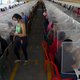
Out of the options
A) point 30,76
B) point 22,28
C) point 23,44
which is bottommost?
point 30,76

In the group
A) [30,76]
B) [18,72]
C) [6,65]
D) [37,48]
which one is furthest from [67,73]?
[37,48]

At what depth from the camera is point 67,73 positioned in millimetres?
6312

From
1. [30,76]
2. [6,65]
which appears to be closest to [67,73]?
[30,76]

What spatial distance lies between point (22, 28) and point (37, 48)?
3676 mm

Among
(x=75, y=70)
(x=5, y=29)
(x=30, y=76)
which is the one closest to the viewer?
(x=75, y=70)

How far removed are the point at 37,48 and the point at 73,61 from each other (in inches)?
286

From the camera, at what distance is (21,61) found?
10.9 metres

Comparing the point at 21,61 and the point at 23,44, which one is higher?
the point at 23,44

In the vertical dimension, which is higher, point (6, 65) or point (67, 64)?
point (67, 64)

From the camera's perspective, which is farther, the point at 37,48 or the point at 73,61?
the point at 37,48

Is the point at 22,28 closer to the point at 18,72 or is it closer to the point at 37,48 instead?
the point at 18,72

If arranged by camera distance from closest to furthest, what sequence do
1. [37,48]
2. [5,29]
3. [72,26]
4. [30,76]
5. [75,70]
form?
[75,70] → [30,76] → [72,26] → [5,29] → [37,48]

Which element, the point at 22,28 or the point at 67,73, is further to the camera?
the point at 22,28

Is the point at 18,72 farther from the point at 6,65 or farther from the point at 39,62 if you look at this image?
the point at 39,62
